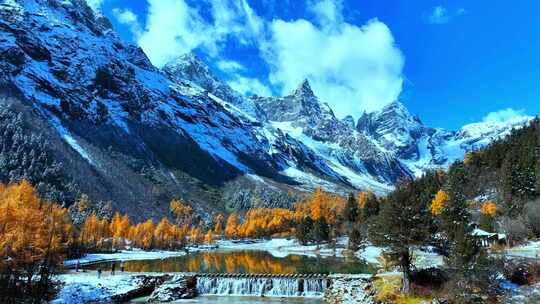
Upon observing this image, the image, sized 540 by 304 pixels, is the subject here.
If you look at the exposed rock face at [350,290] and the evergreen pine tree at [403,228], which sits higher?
the evergreen pine tree at [403,228]

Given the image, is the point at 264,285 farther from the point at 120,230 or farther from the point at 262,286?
the point at 120,230

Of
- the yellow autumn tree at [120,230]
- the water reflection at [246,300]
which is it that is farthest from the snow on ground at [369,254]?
the yellow autumn tree at [120,230]

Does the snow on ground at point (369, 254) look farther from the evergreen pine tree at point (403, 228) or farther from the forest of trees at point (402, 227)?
the evergreen pine tree at point (403, 228)

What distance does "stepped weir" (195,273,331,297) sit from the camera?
59.7 m

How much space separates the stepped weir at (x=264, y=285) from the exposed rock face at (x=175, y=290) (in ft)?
5.12

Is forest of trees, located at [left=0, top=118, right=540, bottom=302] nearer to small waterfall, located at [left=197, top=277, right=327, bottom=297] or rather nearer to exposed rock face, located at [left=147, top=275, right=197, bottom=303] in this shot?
small waterfall, located at [left=197, top=277, right=327, bottom=297]

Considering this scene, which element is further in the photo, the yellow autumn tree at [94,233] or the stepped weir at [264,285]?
the yellow autumn tree at [94,233]

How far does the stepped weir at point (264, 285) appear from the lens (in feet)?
196

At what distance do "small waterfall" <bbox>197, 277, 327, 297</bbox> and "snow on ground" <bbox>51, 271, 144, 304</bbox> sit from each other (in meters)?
10.5

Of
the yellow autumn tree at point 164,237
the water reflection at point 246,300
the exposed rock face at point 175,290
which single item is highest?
the yellow autumn tree at point 164,237

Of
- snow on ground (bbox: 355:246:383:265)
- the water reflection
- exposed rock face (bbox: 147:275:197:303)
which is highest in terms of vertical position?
snow on ground (bbox: 355:246:383:265)

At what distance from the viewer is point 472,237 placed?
39.5 meters

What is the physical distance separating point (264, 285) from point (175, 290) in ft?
40.0

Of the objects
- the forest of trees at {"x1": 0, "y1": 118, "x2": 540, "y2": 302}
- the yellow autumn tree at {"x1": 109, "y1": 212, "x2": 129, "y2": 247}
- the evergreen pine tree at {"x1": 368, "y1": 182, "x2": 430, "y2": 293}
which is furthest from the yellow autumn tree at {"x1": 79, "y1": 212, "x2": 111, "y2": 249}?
the evergreen pine tree at {"x1": 368, "y1": 182, "x2": 430, "y2": 293}
